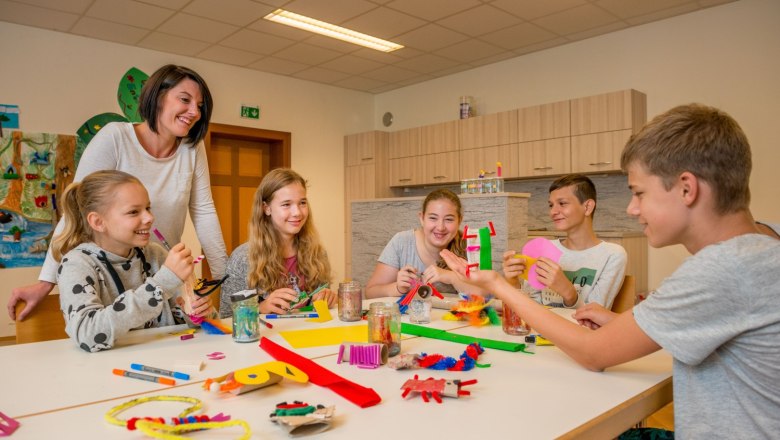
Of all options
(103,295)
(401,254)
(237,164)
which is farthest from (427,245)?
(237,164)

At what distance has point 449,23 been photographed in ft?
14.1

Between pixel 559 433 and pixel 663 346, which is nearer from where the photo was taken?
pixel 559 433

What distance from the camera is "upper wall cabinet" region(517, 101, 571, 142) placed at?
15.2 ft

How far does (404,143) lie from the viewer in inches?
237

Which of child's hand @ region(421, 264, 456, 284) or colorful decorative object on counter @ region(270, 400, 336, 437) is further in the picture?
child's hand @ region(421, 264, 456, 284)

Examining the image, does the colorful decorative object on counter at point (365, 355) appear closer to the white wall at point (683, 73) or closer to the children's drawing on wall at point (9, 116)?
the white wall at point (683, 73)

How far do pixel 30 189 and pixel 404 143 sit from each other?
3.70 meters

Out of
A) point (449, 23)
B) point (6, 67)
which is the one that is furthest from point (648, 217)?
point (6, 67)

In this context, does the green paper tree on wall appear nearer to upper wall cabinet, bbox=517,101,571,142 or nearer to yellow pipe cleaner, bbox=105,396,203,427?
upper wall cabinet, bbox=517,101,571,142

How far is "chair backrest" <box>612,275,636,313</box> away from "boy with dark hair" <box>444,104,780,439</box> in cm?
95

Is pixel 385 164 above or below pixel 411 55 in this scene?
below

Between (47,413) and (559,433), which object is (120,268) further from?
(559,433)

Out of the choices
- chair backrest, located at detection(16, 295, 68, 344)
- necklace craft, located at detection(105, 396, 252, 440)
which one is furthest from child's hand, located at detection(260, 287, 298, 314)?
necklace craft, located at detection(105, 396, 252, 440)

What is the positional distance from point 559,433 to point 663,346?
0.94 feet
